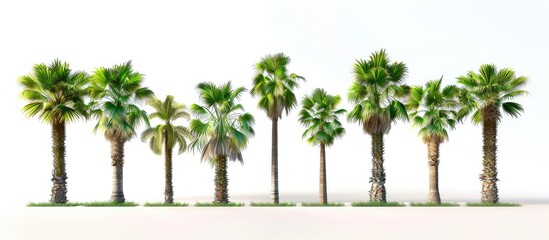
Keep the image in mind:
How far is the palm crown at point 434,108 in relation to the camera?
3606cm

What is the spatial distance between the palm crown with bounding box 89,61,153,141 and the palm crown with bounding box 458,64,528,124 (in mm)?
21907

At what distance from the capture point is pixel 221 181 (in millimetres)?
34938

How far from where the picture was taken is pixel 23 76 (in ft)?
115

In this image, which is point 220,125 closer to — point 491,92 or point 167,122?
point 167,122

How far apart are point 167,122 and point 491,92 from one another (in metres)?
21.9

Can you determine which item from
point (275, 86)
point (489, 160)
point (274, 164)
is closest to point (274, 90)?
point (275, 86)

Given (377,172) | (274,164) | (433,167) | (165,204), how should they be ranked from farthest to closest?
(433,167) < (377,172) < (274,164) < (165,204)

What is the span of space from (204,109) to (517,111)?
21.1m

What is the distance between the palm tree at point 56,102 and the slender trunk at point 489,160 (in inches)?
1056

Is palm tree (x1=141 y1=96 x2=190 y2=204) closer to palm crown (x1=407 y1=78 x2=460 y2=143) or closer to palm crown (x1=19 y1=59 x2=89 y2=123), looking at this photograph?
palm crown (x1=19 y1=59 x2=89 y2=123)

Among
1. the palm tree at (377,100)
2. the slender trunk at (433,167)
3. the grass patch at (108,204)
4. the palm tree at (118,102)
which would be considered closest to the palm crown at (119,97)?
the palm tree at (118,102)
